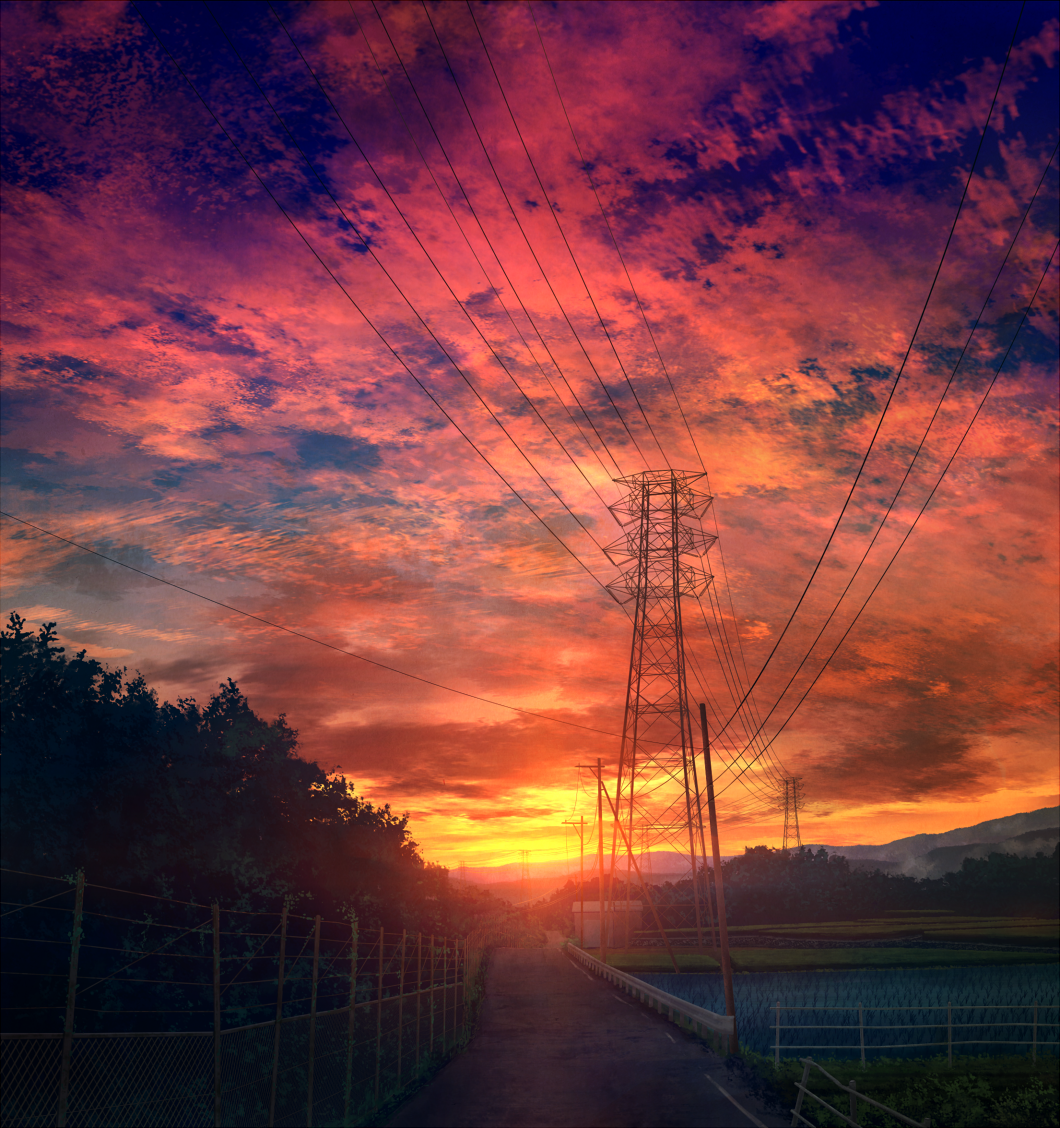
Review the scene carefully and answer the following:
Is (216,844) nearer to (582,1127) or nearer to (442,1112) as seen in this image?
(442,1112)

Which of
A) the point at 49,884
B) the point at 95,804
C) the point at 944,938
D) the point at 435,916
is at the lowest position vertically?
the point at 944,938

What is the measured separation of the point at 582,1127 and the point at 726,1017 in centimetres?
1142

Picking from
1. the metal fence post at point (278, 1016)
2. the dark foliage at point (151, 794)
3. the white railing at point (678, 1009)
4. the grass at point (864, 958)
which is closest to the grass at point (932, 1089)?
the white railing at point (678, 1009)

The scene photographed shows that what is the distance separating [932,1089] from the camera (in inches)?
918

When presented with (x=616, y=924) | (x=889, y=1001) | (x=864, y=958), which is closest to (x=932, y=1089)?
(x=889, y=1001)

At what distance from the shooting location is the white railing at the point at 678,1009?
26.4 metres

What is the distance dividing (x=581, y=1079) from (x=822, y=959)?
6486 centimetres

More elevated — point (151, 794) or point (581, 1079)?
point (151, 794)

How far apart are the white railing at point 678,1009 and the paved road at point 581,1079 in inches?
21.5

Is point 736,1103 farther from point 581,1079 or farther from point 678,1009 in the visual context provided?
point 678,1009

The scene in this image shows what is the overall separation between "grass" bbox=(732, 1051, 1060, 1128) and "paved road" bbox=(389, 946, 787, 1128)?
98 centimetres

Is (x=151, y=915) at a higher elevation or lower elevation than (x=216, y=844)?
lower

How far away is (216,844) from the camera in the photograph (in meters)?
36.5

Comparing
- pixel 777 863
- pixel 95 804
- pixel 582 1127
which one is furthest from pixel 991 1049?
pixel 777 863
